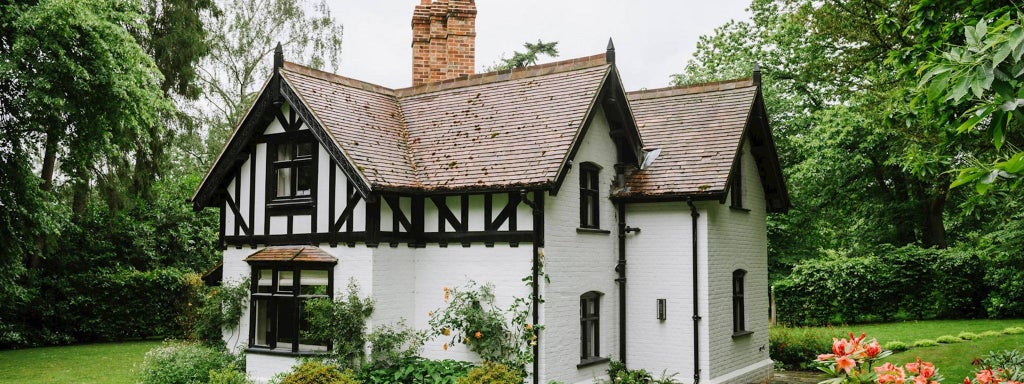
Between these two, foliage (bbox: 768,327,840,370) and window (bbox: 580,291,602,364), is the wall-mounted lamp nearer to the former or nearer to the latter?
window (bbox: 580,291,602,364)

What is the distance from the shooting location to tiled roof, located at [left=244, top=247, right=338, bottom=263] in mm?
14500

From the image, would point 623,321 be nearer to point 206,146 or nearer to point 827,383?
point 827,383

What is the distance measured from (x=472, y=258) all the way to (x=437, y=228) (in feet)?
3.13

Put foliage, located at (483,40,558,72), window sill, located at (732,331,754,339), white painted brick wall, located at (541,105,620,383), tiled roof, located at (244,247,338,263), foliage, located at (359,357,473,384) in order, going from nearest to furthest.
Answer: foliage, located at (359,357,473,384) → white painted brick wall, located at (541,105,620,383) → tiled roof, located at (244,247,338,263) → window sill, located at (732,331,754,339) → foliage, located at (483,40,558,72)

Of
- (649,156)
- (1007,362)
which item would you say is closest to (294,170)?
(649,156)

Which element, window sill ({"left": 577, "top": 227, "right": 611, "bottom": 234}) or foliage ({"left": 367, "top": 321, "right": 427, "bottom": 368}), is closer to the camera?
foliage ({"left": 367, "top": 321, "right": 427, "bottom": 368})

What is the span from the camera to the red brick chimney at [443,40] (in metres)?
17.8

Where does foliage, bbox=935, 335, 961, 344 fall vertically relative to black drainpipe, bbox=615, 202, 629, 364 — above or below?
below

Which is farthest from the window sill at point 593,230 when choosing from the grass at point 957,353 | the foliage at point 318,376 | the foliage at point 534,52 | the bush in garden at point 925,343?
the foliage at point 534,52

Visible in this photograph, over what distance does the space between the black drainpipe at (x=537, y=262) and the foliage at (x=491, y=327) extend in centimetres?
16

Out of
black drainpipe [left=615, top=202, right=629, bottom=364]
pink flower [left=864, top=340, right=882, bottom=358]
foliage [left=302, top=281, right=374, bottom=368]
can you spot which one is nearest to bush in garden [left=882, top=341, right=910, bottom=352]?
black drainpipe [left=615, top=202, right=629, bottom=364]

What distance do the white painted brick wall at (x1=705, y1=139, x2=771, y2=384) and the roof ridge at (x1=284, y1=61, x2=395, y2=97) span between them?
7815 millimetres

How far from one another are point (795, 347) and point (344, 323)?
11.9 m

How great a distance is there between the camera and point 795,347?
19.9 m
